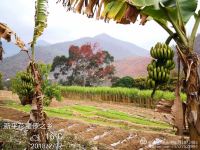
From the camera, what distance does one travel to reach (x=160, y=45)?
4.49 metres

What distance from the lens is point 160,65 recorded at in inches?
178

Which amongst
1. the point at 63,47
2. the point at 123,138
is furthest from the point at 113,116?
the point at 63,47

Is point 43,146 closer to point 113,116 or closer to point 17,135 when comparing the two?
point 17,135

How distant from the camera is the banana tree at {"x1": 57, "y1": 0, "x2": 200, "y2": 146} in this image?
4129 millimetres

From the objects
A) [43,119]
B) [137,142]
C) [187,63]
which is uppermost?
[187,63]

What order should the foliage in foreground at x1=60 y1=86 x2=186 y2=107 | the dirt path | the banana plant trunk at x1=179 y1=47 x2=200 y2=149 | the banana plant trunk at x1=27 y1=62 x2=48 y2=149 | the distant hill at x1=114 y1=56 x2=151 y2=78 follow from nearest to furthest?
1. the banana plant trunk at x1=179 y1=47 x2=200 y2=149
2. the banana plant trunk at x1=27 y1=62 x2=48 y2=149
3. the dirt path
4. the foliage in foreground at x1=60 y1=86 x2=186 y2=107
5. the distant hill at x1=114 y1=56 x2=151 y2=78

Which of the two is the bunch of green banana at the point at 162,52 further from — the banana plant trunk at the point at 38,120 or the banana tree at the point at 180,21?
the banana plant trunk at the point at 38,120

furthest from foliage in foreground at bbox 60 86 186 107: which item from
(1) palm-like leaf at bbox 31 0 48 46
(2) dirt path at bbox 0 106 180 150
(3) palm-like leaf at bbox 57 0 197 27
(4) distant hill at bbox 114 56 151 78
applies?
(4) distant hill at bbox 114 56 151 78

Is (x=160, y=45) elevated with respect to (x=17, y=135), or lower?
elevated

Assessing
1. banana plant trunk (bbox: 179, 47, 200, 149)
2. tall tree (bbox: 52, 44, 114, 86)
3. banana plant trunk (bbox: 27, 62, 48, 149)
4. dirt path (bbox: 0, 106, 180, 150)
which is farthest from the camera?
tall tree (bbox: 52, 44, 114, 86)

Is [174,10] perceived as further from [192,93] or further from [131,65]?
[131,65]

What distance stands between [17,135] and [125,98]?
13.3 m

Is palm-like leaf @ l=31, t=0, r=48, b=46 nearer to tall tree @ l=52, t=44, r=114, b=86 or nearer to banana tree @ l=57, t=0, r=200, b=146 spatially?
banana tree @ l=57, t=0, r=200, b=146

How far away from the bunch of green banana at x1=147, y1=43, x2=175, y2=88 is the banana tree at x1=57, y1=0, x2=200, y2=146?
12 centimetres
